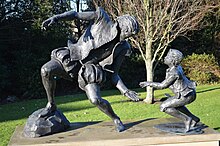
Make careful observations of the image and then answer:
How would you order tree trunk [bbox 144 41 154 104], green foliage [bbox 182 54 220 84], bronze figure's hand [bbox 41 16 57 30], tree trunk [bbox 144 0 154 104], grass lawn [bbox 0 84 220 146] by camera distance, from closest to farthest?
1. bronze figure's hand [bbox 41 16 57 30]
2. grass lawn [bbox 0 84 220 146]
3. tree trunk [bbox 144 0 154 104]
4. tree trunk [bbox 144 41 154 104]
5. green foliage [bbox 182 54 220 84]

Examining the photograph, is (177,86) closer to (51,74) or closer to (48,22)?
(51,74)

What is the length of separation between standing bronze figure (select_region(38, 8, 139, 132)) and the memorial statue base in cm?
23

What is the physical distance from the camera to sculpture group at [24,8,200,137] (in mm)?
4098

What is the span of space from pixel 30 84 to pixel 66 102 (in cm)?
218

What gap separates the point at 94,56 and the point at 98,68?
0.15 metres

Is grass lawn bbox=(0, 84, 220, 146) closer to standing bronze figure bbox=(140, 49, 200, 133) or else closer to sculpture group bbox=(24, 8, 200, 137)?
sculpture group bbox=(24, 8, 200, 137)

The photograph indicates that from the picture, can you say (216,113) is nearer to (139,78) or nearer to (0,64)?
(139,78)

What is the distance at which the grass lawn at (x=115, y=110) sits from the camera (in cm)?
748

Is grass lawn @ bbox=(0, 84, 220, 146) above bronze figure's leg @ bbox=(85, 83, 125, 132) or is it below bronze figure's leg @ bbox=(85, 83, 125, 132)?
below

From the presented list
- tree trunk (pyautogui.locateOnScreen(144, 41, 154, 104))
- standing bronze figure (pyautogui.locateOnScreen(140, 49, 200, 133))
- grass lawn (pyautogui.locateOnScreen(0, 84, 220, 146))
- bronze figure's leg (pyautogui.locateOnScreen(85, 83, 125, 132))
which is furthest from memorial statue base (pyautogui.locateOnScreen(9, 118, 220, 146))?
tree trunk (pyautogui.locateOnScreen(144, 41, 154, 104))

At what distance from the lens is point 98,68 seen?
4.21 meters

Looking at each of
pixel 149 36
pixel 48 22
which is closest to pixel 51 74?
pixel 48 22

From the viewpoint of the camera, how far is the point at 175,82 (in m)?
4.15

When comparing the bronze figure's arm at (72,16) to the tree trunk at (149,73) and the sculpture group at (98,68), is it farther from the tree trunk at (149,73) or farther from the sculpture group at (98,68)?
the tree trunk at (149,73)
